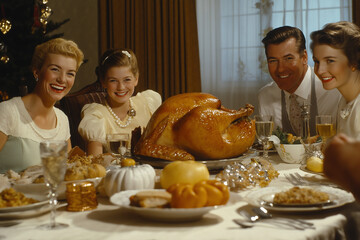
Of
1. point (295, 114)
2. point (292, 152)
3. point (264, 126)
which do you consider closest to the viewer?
point (264, 126)

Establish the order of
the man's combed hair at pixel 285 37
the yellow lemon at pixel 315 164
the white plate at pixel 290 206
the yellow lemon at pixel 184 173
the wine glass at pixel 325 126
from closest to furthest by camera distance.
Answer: the white plate at pixel 290 206 → the yellow lemon at pixel 184 173 → the yellow lemon at pixel 315 164 → the wine glass at pixel 325 126 → the man's combed hair at pixel 285 37

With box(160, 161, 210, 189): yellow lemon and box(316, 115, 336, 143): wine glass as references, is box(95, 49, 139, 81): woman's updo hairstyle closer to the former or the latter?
box(316, 115, 336, 143): wine glass

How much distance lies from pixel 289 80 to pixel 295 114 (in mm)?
250

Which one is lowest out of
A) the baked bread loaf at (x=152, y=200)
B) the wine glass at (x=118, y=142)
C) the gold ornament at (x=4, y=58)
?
the baked bread loaf at (x=152, y=200)

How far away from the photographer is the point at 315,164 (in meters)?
1.43

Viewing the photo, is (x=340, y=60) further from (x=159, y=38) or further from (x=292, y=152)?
(x=159, y=38)

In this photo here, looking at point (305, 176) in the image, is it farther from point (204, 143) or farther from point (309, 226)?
point (309, 226)

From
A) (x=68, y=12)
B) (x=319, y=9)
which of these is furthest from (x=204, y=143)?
(x=68, y=12)

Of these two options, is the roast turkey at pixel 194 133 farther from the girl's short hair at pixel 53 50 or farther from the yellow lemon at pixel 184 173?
the girl's short hair at pixel 53 50

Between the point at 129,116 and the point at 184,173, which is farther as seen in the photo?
the point at 129,116

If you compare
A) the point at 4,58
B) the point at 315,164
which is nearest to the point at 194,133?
the point at 315,164

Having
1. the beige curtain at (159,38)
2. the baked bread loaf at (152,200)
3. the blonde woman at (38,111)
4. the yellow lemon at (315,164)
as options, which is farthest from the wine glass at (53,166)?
the beige curtain at (159,38)

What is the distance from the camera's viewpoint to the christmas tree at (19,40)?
143 inches

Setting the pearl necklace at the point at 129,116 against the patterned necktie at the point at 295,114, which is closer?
the pearl necklace at the point at 129,116
